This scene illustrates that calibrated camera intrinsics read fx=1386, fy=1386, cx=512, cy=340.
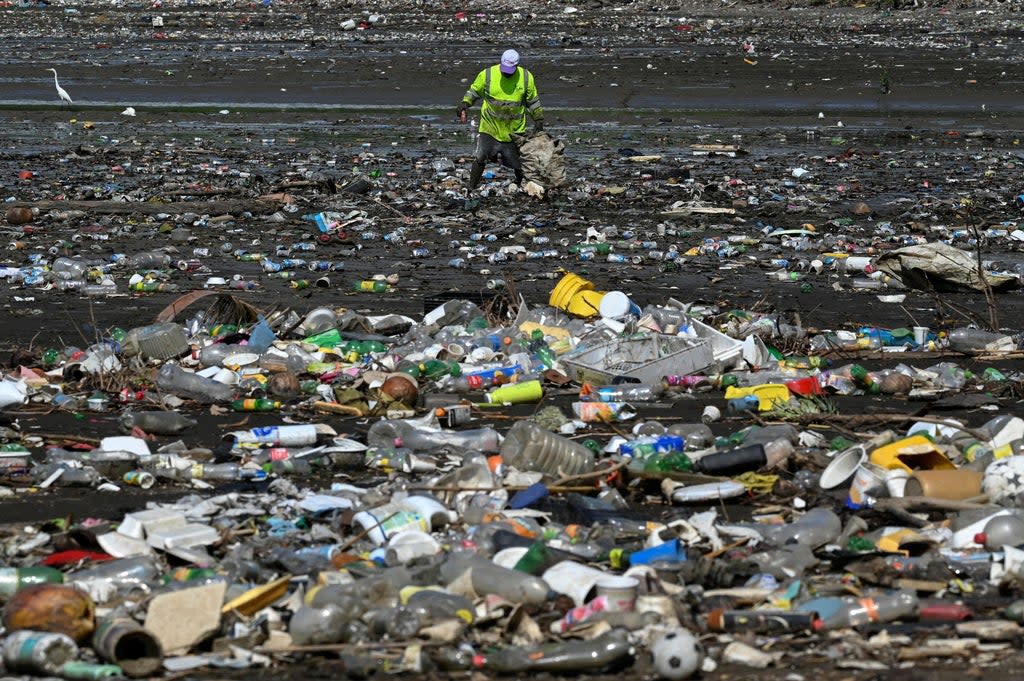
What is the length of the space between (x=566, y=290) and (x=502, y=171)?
19.5ft

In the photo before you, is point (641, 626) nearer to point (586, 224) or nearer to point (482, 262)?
point (482, 262)

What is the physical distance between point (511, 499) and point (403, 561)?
0.73 meters

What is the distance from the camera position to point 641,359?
7.38m

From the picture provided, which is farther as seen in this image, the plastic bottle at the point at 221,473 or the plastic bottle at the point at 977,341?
the plastic bottle at the point at 977,341

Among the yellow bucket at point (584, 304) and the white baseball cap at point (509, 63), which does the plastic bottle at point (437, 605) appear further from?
the white baseball cap at point (509, 63)

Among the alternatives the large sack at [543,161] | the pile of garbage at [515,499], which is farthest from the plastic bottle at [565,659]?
the large sack at [543,161]

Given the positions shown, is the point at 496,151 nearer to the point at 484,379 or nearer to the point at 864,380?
the point at 484,379

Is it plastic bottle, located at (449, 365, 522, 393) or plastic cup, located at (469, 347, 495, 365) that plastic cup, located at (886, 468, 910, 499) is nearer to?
plastic bottle, located at (449, 365, 522, 393)

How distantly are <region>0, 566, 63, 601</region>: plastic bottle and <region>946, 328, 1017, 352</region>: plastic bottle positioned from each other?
16.9ft

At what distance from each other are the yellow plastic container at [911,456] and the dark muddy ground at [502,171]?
36.1 inches

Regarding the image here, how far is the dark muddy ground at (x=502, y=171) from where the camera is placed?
9.04 m

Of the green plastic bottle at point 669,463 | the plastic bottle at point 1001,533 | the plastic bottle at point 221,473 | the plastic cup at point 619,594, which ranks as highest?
the plastic cup at point 619,594

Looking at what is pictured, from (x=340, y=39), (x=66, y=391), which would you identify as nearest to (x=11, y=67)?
(x=340, y=39)

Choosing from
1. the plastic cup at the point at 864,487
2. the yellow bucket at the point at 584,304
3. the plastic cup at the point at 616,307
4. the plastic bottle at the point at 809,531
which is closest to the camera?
the plastic bottle at the point at 809,531
